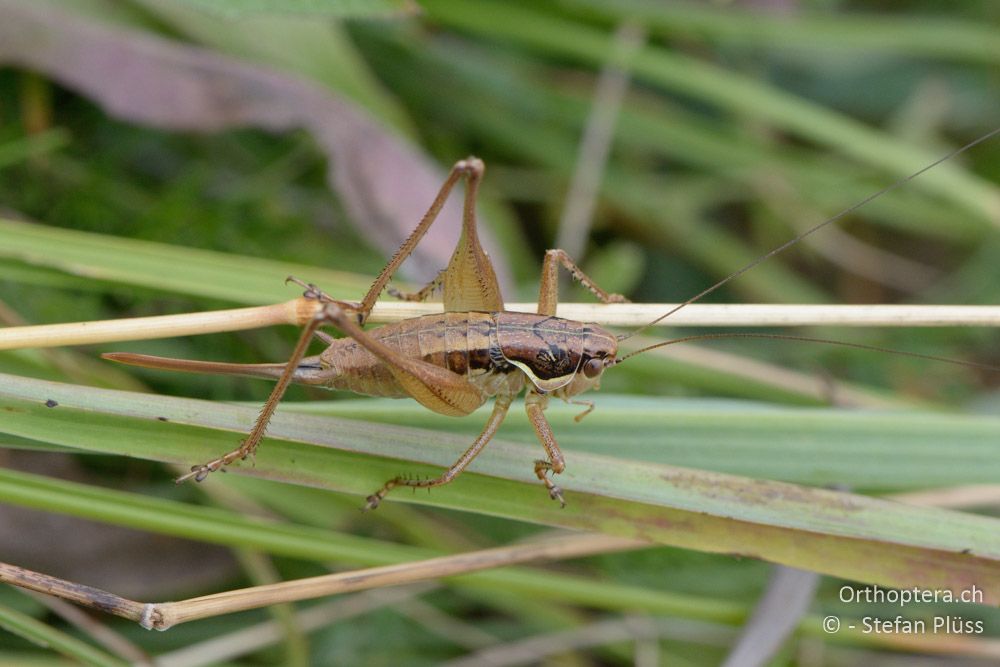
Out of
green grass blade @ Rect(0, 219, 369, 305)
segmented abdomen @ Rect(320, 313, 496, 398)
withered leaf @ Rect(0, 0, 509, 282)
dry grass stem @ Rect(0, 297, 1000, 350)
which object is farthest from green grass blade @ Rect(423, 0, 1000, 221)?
Result: segmented abdomen @ Rect(320, 313, 496, 398)

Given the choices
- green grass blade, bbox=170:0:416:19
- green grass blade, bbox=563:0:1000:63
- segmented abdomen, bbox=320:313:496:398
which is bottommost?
segmented abdomen, bbox=320:313:496:398

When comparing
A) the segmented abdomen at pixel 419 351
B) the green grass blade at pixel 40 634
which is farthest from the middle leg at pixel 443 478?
the green grass blade at pixel 40 634

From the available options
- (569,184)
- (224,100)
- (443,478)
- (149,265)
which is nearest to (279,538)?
(443,478)

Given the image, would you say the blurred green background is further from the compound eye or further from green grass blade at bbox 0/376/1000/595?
green grass blade at bbox 0/376/1000/595

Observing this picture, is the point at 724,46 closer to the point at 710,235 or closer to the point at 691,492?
the point at 710,235

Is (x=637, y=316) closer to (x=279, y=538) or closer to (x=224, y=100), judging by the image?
(x=279, y=538)
